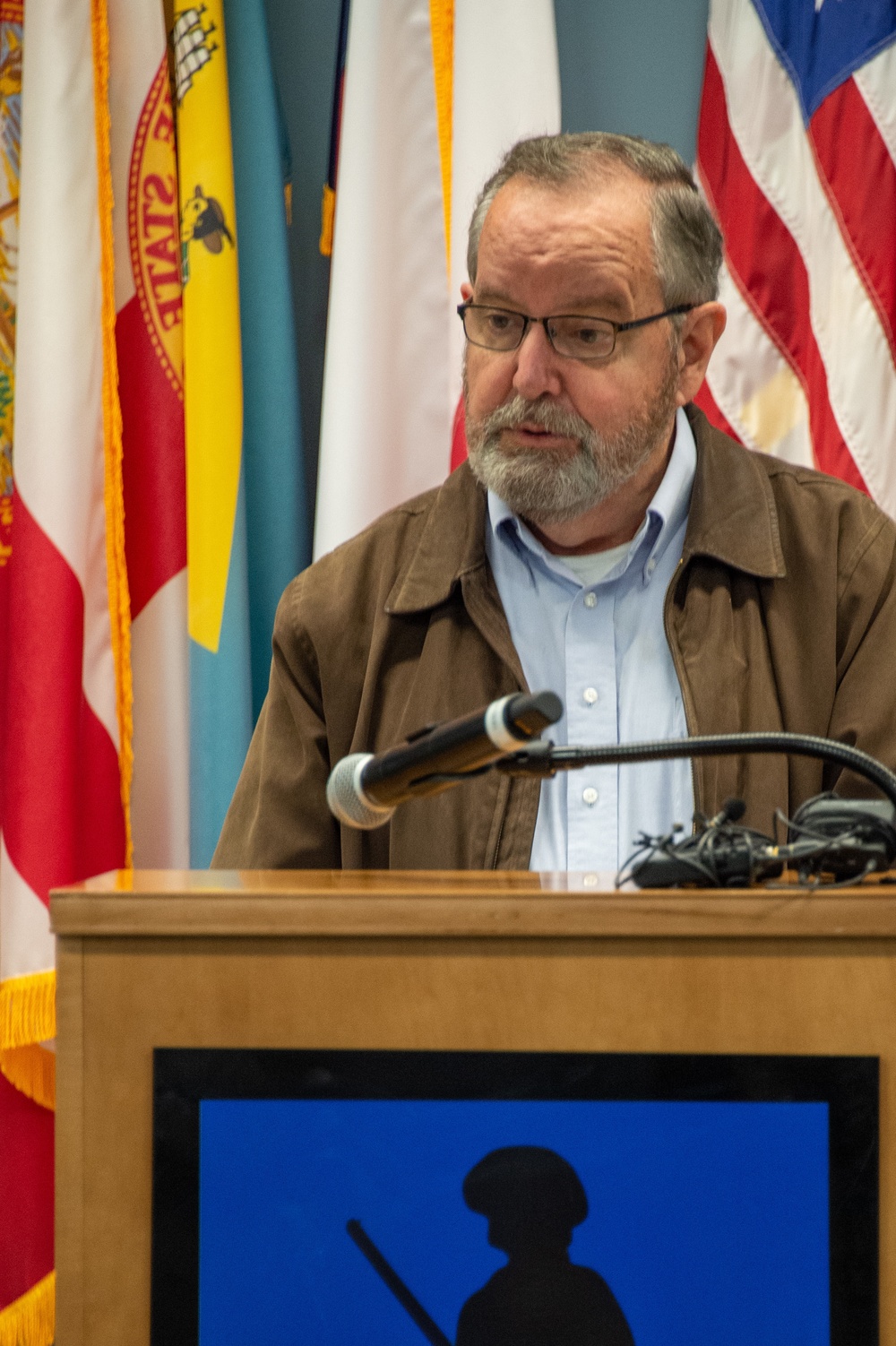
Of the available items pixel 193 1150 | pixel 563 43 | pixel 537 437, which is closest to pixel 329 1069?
pixel 193 1150

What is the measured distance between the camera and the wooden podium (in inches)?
31.4

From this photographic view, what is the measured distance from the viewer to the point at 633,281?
162cm

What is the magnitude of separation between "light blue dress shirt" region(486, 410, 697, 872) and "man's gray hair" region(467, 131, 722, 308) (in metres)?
0.20

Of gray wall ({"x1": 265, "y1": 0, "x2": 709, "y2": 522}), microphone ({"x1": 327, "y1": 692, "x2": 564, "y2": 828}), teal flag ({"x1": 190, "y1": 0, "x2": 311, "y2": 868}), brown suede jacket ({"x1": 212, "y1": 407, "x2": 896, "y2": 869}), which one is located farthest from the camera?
gray wall ({"x1": 265, "y1": 0, "x2": 709, "y2": 522})

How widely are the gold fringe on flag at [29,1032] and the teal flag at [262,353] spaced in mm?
464

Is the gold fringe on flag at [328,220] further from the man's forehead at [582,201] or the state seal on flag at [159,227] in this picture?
the man's forehead at [582,201]

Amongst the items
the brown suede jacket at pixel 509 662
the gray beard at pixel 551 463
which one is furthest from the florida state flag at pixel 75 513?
the gray beard at pixel 551 463

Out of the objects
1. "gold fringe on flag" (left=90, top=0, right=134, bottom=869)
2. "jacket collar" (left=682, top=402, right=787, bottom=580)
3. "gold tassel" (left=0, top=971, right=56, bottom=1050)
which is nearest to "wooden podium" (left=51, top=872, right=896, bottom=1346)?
"jacket collar" (left=682, top=402, right=787, bottom=580)

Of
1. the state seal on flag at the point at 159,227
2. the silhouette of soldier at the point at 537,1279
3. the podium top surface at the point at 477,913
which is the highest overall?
the state seal on flag at the point at 159,227

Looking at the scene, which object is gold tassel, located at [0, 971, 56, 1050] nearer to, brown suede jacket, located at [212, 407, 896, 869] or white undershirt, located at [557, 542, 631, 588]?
brown suede jacket, located at [212, 407, 896, 869]

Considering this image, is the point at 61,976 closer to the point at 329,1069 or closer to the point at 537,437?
the point at 329,1069

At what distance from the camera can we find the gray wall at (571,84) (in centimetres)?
242

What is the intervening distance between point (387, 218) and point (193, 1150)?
1.75m

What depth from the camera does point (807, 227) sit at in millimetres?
2254
